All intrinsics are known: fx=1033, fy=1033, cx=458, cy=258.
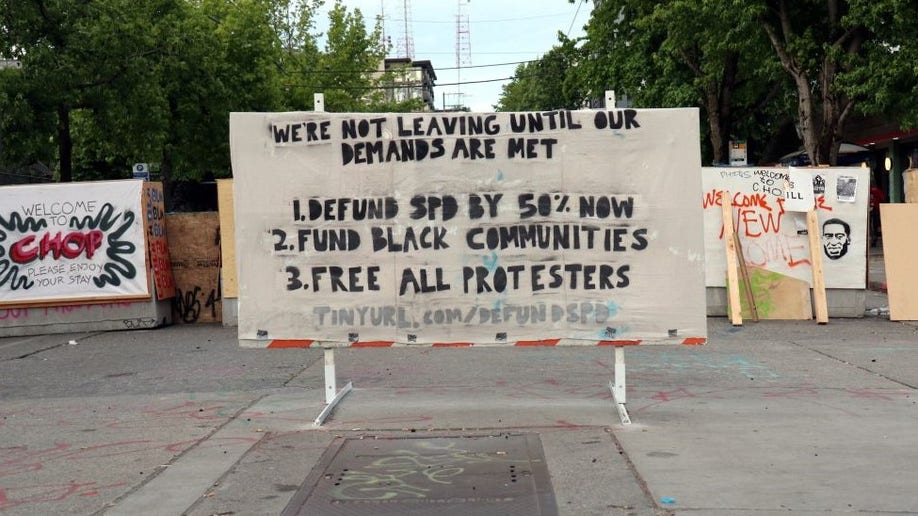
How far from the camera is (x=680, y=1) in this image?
25.0 m

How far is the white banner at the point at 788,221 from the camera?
13570 mm

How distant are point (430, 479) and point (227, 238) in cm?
889

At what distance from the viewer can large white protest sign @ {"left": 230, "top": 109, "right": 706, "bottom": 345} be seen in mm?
7367

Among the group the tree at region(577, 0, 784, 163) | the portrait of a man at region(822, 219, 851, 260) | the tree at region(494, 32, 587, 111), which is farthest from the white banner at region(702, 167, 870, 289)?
the tree at region(494, 32, 587, 111)

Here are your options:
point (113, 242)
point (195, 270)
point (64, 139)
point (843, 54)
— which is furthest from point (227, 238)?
point (843, 54)

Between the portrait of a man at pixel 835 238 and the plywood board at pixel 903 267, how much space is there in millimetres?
543

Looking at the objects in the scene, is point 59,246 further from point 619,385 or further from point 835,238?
point 835,238

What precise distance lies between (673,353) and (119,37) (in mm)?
17386

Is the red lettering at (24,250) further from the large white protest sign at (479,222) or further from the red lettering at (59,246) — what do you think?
the large white protest sign at (479,222)

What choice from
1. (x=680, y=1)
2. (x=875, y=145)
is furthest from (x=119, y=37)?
(x=875, y=145)

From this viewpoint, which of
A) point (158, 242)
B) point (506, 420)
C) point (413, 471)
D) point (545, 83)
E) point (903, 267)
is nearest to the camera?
point (413, 471)

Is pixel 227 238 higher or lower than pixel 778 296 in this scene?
higher

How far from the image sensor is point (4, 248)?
46.3 ft

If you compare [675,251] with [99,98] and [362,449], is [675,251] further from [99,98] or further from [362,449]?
[99,98]
